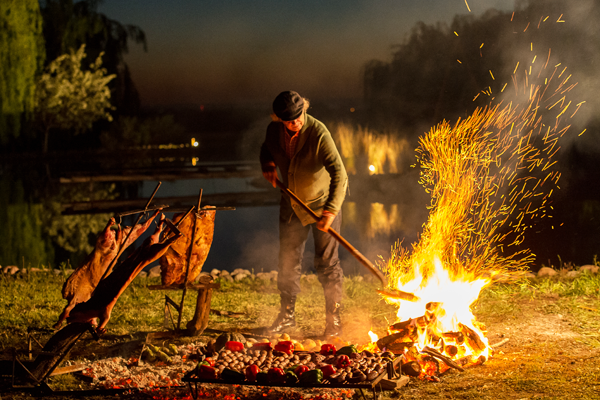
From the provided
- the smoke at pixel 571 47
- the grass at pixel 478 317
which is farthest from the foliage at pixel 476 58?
the grass at pixel 478 317

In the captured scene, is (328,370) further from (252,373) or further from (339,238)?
(339,238)

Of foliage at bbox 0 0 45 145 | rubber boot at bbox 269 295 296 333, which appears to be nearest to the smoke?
rubber boot at bbox 269 295 296 333

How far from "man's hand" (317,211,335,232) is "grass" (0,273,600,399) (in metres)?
1.27

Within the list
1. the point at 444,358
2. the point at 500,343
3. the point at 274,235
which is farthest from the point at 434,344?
the point at 274,235

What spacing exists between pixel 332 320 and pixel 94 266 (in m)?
2.22

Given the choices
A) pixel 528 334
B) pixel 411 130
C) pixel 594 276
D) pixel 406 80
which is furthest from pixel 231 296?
pixel 406 80

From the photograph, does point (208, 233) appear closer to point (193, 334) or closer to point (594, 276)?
point (193, 334)

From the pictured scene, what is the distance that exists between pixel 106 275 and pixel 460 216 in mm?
3816

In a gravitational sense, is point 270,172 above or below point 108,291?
above

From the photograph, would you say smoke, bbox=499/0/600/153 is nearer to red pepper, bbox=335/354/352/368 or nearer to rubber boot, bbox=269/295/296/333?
rubber boot, bbox=269/295/296/333

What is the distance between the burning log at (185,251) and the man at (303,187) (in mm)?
721

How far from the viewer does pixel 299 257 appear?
16.0 ft

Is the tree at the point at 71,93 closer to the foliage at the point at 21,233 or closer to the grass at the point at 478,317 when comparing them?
the foliage at the point at 21,233

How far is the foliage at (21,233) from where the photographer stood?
36.8ft
